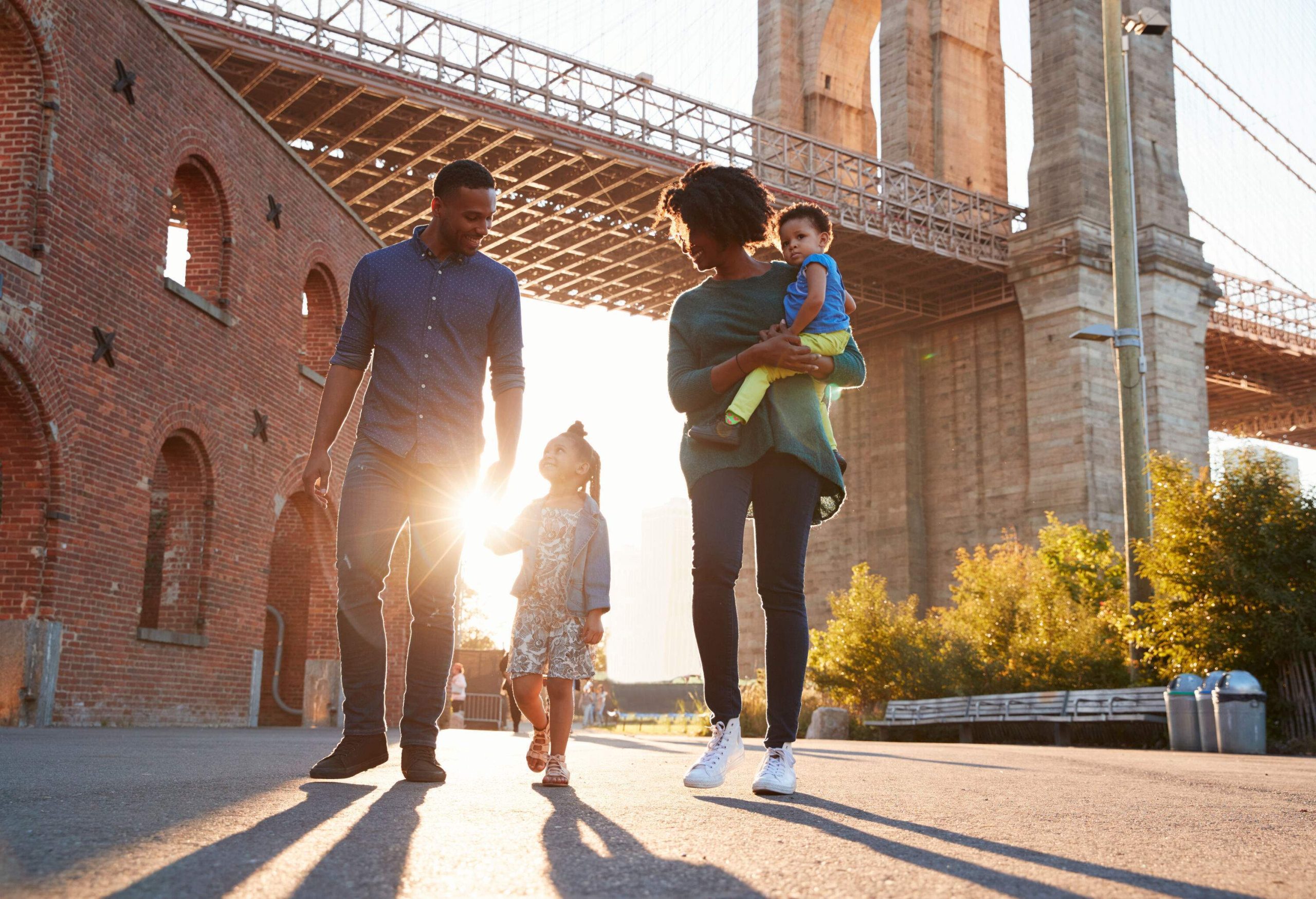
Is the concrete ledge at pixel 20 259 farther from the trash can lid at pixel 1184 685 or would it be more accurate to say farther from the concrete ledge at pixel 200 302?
the trash can lid at pixel 1184 685

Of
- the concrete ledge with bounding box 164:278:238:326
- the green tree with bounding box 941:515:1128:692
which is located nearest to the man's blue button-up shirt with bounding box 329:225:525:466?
the concrete ledge with bounding box 164:278:238:326

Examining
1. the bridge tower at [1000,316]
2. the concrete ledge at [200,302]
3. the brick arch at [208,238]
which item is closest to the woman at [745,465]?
the concrete ledge at [200,302]

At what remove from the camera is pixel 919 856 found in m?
2.58

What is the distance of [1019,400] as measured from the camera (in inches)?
1335

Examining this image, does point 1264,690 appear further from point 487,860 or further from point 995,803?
point 487,860

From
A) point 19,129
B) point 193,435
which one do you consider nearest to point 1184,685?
point 193,435

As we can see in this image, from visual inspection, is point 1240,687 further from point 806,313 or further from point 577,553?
point 806,313

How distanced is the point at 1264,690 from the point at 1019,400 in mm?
22839

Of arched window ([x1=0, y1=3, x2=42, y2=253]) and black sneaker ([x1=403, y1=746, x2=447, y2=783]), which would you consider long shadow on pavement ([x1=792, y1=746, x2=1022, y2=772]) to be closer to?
black sneaker ([x1=403, y1=746, x2=447, y2=783])

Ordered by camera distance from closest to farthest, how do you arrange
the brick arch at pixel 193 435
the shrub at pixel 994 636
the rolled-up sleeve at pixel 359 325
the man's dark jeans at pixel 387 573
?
the man's dark jeans at pixel 387 573
the rolled-up sleeve at pixel 359 325
the brick arch at pixel 193 435
the shrub at pixel 994 636

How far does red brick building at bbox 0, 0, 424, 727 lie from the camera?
1027 centimetres

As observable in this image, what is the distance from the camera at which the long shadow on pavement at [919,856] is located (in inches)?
85.4

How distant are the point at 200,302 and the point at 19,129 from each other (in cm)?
289

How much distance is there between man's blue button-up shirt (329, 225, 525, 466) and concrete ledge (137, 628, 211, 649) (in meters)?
8.46
